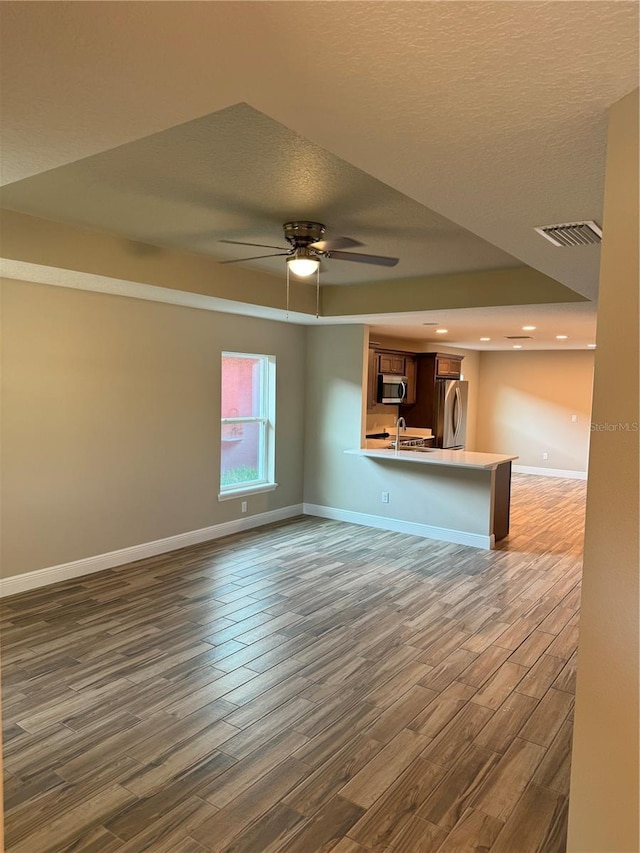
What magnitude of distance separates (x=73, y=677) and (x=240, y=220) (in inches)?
115

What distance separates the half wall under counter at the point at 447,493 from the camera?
596 cm

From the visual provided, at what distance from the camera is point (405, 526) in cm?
648

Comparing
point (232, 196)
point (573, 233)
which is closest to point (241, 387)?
point (232, 196)

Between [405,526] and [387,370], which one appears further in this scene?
[387,370]

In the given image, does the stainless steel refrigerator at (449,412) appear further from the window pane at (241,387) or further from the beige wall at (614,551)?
the beige wall at (614,551)

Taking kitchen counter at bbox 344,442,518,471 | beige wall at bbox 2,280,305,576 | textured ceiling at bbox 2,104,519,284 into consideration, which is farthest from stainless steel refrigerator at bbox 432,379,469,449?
textured ceiling at bbox 2,104,519,284

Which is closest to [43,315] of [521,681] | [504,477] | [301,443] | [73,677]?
[73,677]

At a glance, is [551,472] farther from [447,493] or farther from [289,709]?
[289,709]

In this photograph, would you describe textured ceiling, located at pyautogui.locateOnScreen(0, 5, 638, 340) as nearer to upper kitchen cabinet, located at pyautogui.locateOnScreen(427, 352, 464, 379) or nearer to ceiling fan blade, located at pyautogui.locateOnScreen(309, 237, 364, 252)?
ceiling fan blade, located at pyautogui.locateOnScreen(309, 237, 364, 252)

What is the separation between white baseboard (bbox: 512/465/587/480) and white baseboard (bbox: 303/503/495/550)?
4.99 metres

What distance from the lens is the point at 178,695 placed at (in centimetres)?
304

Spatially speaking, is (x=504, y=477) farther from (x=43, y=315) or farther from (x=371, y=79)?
(x=371, y=79)

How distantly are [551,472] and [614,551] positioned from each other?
971cm

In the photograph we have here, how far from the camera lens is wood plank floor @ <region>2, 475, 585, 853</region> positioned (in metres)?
2.18
